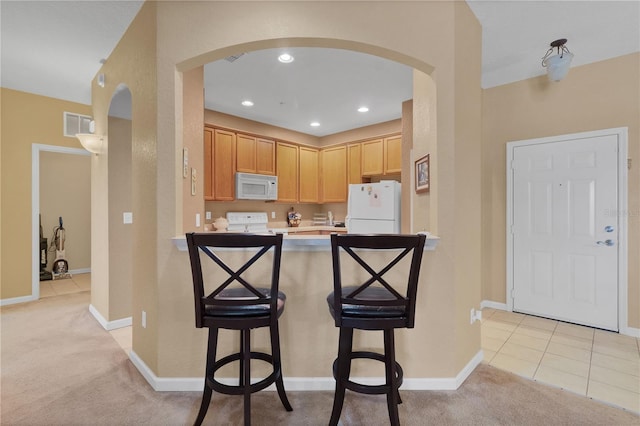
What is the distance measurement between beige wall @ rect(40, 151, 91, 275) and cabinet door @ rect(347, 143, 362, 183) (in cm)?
496

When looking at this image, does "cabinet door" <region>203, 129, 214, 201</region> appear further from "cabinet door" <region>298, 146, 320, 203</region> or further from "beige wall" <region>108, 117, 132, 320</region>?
"cabinet door" <region>298, 146, 320, 203</region>

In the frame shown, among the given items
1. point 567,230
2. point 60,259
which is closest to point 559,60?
point 567,230

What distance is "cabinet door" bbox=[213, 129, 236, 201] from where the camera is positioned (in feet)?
14.1

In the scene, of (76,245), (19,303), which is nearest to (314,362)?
(19,303)

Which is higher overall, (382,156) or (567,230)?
(382,156)

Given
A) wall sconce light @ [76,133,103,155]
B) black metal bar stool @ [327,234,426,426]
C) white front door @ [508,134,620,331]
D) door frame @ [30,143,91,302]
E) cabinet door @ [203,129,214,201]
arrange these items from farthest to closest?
cabinet door @ [203,129,214,201], door frame @ [30,143,91,302], wall sconce light @ [76,133,103,155], white front door @ [508,134,620,331], black metal bar stool @ [327,234,426,426]

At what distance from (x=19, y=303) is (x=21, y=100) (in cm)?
255

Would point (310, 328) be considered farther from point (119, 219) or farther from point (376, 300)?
point (119, 219)

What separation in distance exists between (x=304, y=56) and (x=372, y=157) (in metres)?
2.44

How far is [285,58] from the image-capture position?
2861mm

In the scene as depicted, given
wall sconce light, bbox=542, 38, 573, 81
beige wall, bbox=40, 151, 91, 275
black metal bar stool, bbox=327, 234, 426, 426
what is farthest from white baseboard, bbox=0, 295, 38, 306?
wall sconce light, bbox=542, 38, 573, 81

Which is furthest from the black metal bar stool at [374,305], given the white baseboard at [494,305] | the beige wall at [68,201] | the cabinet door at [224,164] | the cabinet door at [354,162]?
the beige wall at [68,201]

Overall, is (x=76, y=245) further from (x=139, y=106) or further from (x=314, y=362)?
(x=314, y=362)

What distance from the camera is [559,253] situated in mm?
3297
